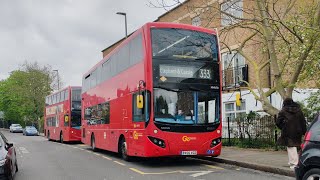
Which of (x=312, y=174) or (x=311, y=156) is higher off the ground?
(x=311, y=156)

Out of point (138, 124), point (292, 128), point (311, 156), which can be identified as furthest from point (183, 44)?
point (311, 156)

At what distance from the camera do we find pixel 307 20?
14.0 meters

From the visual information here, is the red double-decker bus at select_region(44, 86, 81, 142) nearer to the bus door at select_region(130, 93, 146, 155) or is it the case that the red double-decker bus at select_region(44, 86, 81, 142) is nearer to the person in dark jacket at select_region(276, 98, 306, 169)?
the bus door at select_region(130, 93, 146, 155)

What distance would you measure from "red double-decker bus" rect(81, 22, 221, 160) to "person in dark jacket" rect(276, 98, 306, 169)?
8.96 feet

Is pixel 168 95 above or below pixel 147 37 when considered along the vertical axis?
below

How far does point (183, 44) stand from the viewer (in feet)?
42.5

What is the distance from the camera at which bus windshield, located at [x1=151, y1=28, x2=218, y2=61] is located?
41.4 ft

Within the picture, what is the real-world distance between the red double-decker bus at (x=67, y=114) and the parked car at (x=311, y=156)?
21.9 m

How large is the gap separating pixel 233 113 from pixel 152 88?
1314 centimetres

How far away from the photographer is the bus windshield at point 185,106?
1235 centimetres

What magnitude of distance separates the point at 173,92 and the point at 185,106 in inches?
22.2

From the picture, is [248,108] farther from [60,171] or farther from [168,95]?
[60,171]

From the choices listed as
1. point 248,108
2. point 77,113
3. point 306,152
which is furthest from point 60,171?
point 77,113

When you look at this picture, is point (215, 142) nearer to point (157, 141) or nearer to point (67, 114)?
point (157, 141)
